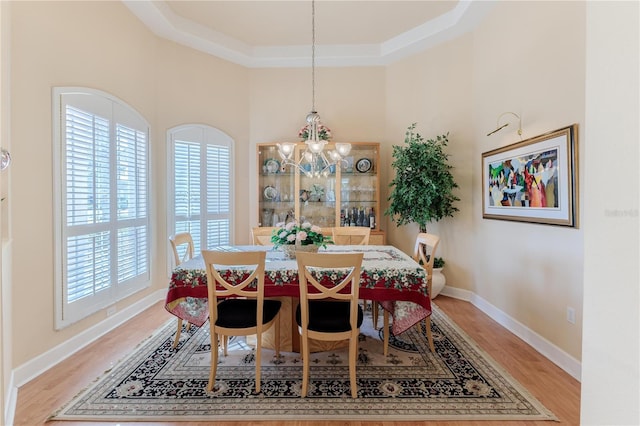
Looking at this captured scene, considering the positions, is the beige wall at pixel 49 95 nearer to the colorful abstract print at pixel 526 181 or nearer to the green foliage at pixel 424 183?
the green foliage at pixel 424 183

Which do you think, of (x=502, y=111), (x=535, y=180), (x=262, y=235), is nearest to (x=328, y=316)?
(x=262, y=235)

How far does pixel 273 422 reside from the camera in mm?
1799

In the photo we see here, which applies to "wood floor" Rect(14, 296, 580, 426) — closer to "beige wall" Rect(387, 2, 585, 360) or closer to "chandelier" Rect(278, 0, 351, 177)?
"beige wall" Rect(387, 2, 585, 360)

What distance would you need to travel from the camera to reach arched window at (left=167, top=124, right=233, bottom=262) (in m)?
3.96

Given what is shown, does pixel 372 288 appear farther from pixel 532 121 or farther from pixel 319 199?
pixel 319 199

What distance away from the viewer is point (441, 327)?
307 centimetres

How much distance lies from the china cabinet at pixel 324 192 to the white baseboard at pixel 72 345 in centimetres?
196

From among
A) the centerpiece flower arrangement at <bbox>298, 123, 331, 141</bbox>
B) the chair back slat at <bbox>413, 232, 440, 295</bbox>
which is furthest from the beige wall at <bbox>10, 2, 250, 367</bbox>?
the chair back slat at <bbox>413, 232, 440, 295</bbox>

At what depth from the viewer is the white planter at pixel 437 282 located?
383cm

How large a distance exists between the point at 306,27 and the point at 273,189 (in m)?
2.29

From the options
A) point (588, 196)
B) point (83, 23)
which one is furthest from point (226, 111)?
point (588, 196)

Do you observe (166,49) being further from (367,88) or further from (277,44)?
(367,88)

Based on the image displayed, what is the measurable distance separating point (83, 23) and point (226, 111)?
1.89 metres

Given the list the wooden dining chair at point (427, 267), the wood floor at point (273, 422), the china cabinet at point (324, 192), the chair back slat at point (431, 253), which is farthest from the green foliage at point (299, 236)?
the china cabinet at point (324, 192)
